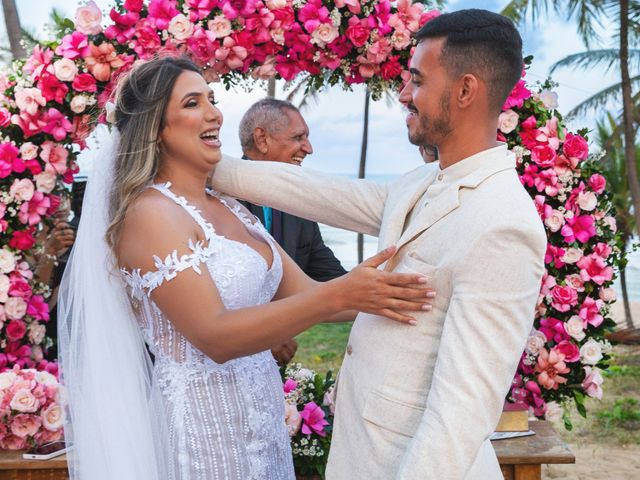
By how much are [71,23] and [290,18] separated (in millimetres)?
1277

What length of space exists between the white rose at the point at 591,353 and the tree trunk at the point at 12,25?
7676mm

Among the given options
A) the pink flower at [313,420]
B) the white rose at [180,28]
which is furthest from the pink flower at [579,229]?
the white rose at [180,28]

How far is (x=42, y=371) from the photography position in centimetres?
435

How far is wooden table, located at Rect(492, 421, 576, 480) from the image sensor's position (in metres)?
3.98

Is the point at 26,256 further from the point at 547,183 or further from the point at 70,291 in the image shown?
the point at 547,183

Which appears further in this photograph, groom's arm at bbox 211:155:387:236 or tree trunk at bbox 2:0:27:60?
tree trunk at bbox 2:0:27:60

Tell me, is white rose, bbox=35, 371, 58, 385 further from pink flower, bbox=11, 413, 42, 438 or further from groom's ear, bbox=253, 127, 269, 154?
groom's ear, bbox=253, 127, 269, 154

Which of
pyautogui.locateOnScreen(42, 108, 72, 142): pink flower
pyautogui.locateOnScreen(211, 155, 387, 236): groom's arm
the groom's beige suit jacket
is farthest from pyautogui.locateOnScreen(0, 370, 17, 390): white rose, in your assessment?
the groom's beige suit jacket

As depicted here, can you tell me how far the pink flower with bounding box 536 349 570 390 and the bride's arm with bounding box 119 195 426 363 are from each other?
1997 millimetres

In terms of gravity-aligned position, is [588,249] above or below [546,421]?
above

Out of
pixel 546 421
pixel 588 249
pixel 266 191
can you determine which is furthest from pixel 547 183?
pixel 266 191

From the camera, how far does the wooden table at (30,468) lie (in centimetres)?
393

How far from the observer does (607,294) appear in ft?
14.1

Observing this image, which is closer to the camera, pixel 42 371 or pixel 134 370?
pixel 134 370
